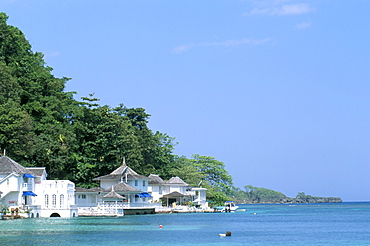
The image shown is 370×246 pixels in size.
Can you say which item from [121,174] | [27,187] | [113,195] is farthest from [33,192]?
[121,174]

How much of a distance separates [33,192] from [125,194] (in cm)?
1501

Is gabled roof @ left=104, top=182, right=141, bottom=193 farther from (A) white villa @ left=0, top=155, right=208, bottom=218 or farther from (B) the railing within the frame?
(B) the railing

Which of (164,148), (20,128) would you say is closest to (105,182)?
(20,128)

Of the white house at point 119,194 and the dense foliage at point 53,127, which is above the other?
the dense foliage at point 53,127

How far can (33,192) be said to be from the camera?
5306 centimetres

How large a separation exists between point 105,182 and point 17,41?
23707mm

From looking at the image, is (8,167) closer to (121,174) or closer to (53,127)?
(53,127)

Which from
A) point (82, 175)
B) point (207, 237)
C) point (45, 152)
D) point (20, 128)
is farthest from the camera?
point (82, 175)

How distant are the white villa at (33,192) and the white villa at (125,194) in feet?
15.2

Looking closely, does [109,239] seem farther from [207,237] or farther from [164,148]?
[164,148]

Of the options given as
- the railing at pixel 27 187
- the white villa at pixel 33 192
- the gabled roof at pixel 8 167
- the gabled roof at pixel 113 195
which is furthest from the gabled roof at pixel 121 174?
the gabled roof at pixel 8 167

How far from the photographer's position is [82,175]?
67750 mm

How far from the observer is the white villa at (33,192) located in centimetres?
5041

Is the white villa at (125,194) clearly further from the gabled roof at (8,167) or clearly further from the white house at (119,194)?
the gabled roof at (8,167)
